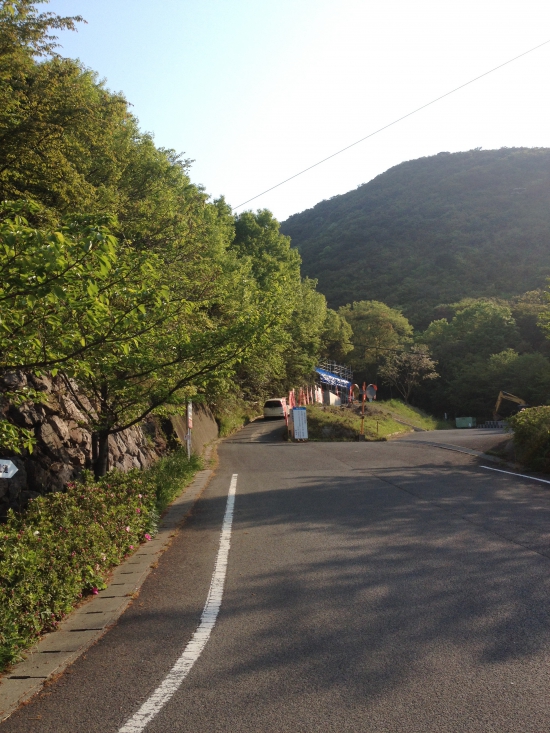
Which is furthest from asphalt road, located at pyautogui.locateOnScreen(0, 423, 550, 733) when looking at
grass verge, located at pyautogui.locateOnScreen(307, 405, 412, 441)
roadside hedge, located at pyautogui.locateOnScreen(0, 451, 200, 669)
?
grass verge, located at pyautogui.locateOnScreen(307, 405, 412, 441)

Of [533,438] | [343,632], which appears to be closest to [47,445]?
[343,632]

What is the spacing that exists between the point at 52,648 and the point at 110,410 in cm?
637

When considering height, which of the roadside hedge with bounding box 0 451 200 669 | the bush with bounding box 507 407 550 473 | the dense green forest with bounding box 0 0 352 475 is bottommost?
the bush with bounding box 507 407 550 473

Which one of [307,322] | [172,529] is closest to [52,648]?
[172,529]

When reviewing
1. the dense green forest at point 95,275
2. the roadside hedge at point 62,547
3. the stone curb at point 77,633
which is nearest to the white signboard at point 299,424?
the dense green forest at point 95,275

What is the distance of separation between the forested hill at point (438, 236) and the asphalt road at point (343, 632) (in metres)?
84.7

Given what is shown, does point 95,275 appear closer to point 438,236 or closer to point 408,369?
point 408,369

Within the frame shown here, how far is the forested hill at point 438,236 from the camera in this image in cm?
9769

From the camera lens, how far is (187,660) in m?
4.65

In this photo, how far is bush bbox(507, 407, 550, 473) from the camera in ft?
51.2

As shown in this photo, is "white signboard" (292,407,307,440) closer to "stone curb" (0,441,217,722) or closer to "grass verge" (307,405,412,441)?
"grass verge" (307,405,412,441)

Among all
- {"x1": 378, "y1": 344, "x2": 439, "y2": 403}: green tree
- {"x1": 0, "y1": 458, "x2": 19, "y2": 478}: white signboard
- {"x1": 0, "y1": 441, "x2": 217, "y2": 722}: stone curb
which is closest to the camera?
{"x1": 0, "y1": 441, "x2": 217, "y2": 722}: stone curb

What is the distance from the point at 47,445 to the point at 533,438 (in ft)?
38.2

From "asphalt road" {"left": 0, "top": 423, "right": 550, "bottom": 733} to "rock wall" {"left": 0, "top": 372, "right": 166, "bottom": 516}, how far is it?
118 inches
